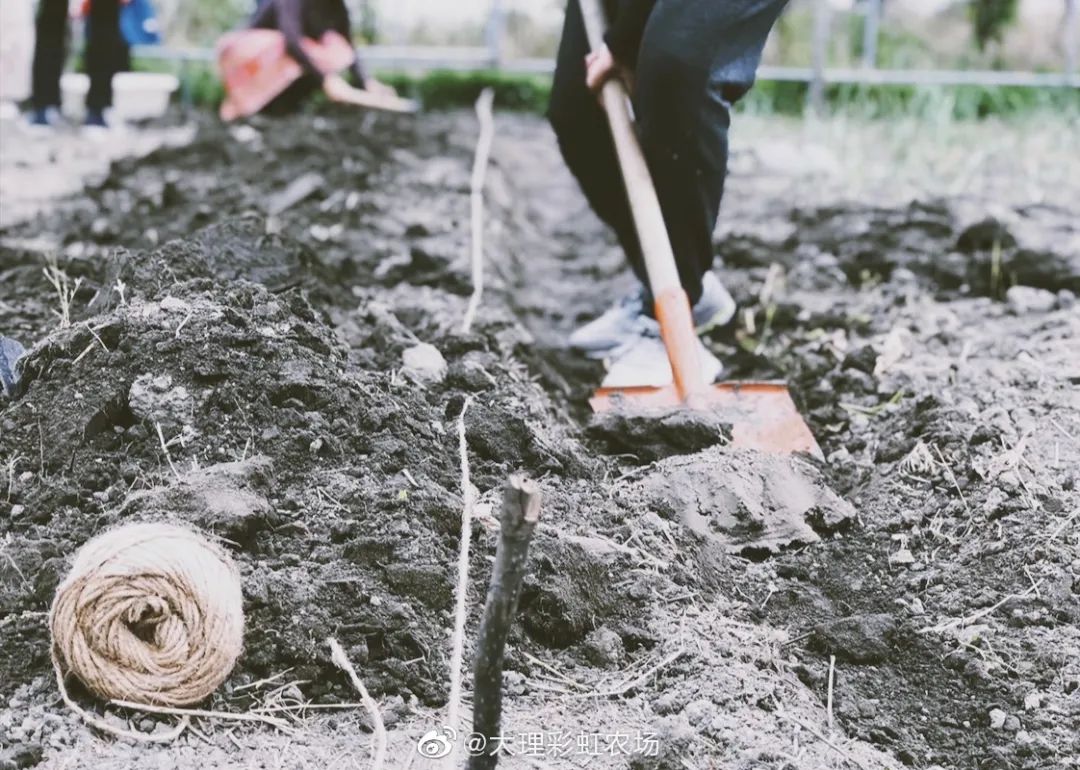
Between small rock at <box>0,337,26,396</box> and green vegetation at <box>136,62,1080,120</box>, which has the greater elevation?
small rock at <box>0,337,26,396</box>

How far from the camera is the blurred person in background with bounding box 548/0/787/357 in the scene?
243 centimetres

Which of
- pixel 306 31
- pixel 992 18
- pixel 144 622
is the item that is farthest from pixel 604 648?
pixel 992 18

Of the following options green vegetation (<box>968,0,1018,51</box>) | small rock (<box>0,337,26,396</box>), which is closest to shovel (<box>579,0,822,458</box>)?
small rock (<box>0,337,26,396</box>)

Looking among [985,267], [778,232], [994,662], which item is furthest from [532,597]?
[778,232]

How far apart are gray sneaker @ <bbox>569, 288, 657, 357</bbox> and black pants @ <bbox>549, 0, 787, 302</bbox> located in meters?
0.12

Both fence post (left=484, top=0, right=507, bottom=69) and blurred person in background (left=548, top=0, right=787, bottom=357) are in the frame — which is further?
fence post (left=484, top=0, right=507, bottom=69)

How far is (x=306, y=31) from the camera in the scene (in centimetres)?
639

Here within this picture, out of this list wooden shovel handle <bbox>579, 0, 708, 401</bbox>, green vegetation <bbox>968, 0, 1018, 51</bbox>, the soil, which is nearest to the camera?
the soil

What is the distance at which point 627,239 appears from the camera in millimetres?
2979

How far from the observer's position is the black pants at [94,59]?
5.81 meters

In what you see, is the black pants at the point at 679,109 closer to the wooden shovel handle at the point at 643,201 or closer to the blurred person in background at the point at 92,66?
the wooden shovel handle at the point at 643,201

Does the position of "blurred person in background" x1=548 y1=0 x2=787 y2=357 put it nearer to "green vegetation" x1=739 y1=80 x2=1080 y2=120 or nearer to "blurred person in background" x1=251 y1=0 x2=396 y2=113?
"green vegetation" x1=739 y1=80 x2=1080 y2=120

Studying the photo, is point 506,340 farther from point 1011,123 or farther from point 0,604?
point 1011,123

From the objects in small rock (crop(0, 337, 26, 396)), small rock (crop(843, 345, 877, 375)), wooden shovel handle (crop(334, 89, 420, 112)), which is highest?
small rock (crop(0, 337, 26, 396))
